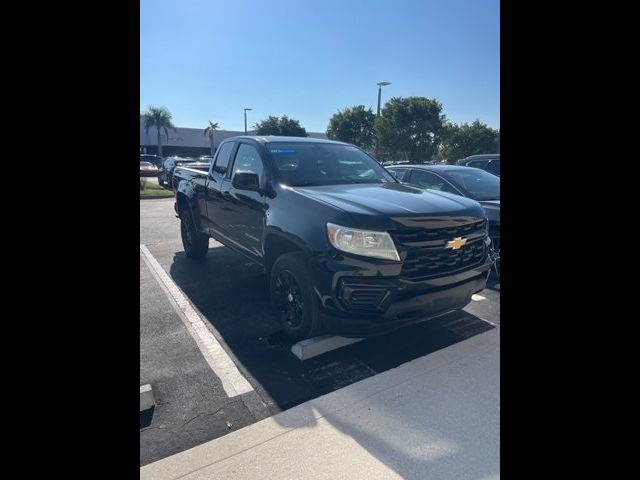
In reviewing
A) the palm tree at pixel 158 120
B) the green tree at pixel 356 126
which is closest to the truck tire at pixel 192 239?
the green tree at pixel 356 126

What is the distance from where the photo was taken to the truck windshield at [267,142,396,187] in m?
4.00

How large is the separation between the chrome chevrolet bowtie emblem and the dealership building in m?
57.7

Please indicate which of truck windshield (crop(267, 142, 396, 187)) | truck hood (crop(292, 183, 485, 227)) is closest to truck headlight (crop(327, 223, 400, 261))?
truck hood (crop(292, 183, 485, 227))

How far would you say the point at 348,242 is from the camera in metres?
2.93

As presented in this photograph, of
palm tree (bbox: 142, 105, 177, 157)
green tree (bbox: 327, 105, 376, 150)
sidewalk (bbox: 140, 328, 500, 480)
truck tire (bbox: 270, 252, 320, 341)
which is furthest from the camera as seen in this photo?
palm tree (bbox: 142, 105, 177, 157)

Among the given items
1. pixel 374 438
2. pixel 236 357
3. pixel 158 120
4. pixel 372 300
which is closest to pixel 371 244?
pixel 372 300

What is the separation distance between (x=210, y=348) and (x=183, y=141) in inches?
2552

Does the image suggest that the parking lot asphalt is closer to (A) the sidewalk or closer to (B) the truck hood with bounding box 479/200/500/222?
(A) the sidewalk

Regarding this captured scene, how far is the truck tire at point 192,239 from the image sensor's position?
6.31 meters
